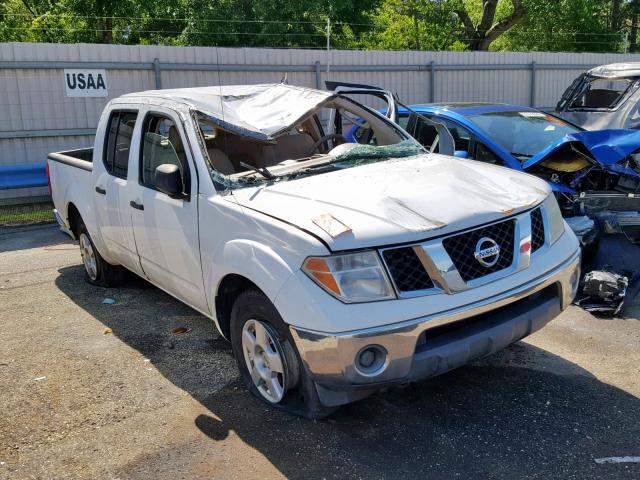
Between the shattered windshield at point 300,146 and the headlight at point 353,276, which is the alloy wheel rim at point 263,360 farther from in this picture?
the shattered windshield at point 300,146

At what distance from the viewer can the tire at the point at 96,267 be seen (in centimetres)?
618

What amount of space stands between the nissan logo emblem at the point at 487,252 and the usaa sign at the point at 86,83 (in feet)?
29.5

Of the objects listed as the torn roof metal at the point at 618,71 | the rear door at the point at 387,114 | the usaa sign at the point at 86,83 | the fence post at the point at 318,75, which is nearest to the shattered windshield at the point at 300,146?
the rear door at the point at 387,114

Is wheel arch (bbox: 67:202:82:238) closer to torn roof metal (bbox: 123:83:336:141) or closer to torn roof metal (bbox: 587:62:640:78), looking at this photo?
torn roof metal (bbox: 123:83:336:141)

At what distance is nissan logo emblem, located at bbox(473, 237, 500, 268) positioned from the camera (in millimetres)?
3367

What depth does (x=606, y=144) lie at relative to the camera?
5988mm

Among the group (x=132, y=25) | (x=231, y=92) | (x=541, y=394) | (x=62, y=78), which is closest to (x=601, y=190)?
(x=541, y=394)

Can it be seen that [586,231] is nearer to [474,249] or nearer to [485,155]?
[485,155]

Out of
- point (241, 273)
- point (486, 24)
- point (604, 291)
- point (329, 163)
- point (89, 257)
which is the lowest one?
point (604, 291)

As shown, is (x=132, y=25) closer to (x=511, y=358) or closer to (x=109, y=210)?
(x=109, y=210)

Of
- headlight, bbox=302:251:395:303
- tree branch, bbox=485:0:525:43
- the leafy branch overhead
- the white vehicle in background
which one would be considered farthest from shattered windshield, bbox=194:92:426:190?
the leafy branch overhead

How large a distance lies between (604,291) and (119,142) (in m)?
4.12

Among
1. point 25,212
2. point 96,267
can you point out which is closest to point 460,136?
point 96,267

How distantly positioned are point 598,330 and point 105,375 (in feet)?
11.8
